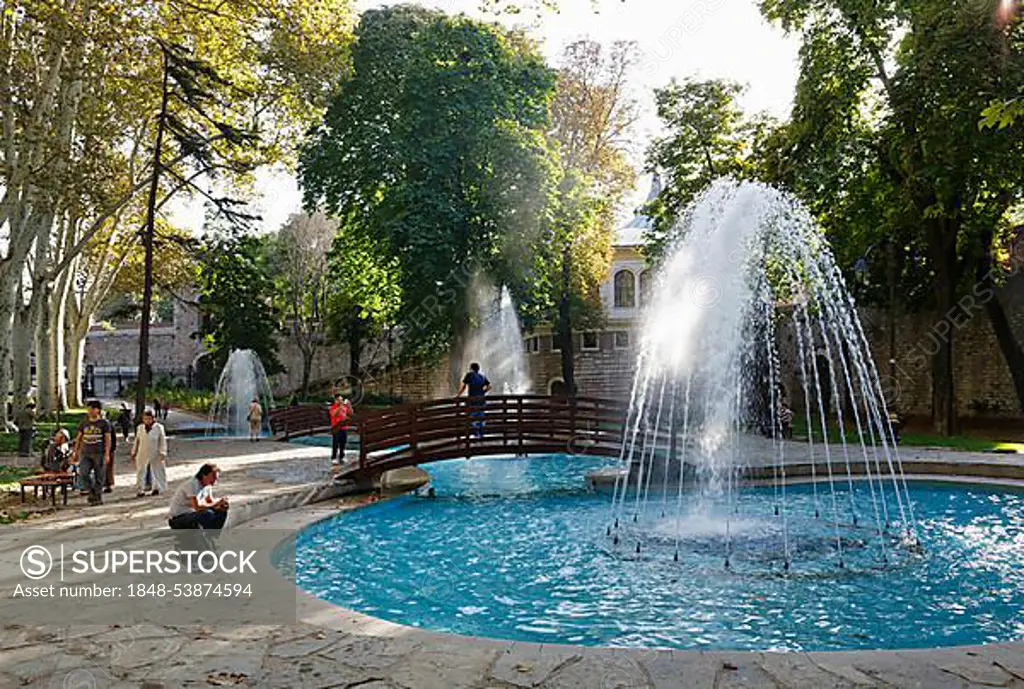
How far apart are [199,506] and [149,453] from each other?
168 inches

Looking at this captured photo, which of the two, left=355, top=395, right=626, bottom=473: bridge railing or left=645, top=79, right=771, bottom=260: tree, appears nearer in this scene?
left=355, top=395, right=626, bottom=473: bridge railing

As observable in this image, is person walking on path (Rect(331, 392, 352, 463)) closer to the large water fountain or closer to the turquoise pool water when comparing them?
the large water fountain

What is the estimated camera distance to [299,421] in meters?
26.5

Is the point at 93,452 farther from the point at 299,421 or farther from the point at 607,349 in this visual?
the point at 607,349

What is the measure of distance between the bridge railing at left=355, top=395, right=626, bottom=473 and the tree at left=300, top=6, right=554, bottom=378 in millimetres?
8921

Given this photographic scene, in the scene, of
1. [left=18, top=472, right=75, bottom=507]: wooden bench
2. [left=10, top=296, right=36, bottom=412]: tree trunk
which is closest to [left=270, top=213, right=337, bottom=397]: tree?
[left=10, top=296, right=36, bottom=412]: tree trunk

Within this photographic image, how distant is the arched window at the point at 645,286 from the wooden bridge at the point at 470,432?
24675mm

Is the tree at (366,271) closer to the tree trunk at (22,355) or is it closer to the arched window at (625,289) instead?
the tree trunk at (22,355)

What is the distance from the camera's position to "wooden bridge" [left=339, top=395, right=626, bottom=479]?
49.4ft

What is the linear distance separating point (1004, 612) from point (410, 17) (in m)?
25.0

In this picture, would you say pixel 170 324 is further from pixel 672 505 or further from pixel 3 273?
pixel 672 505

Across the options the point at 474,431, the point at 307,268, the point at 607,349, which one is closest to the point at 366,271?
the point at 307,268

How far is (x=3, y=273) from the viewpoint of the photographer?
67.4 ft

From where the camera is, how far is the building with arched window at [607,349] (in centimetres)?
4169
